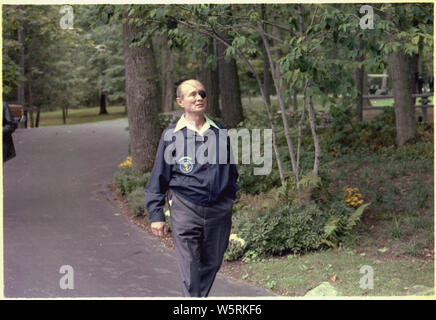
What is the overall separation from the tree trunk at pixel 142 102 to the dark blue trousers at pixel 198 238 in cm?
683

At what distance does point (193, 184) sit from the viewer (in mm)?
4730

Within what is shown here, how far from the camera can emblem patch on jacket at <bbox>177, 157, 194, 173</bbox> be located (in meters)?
4.70

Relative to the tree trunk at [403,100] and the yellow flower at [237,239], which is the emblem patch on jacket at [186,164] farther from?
the tree trunk at [403,100]

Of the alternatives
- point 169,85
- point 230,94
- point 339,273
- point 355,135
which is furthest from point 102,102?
point 339,273

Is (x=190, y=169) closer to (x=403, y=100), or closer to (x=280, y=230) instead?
(x=280, y=230)

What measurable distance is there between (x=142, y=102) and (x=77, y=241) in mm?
3927

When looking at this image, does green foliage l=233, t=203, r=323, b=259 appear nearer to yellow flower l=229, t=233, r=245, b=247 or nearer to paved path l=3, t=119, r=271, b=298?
yellow flower l=229, t=233, r=245, b=247

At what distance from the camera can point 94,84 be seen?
32.9 metres

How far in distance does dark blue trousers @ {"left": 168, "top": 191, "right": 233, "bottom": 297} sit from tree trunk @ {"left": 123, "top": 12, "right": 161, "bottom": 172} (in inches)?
269

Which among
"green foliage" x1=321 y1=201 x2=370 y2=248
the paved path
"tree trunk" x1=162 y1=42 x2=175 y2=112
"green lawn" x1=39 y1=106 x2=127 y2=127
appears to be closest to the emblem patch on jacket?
the paved path

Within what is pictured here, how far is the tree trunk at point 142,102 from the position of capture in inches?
451

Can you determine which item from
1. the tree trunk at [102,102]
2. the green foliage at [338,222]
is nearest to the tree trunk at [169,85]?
the tree trunk at [102,102]
